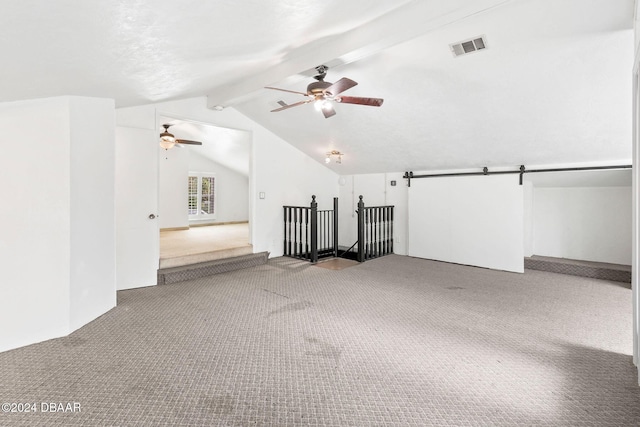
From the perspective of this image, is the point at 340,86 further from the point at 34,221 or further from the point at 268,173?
the point at 268,173

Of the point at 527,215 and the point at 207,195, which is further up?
the point at 207,195

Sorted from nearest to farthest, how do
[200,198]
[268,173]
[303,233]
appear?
Result: 1. [268,173]
2. [303,233]
3. [200,198]

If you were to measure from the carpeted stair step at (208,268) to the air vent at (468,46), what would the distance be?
4.47 metres

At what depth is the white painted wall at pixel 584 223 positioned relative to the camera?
494cm

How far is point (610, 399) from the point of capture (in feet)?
6.26

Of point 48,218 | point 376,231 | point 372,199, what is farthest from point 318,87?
point 372,199

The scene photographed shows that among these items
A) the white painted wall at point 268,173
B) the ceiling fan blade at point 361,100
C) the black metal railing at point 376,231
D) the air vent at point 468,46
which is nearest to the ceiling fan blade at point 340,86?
the ceiling fan blade at point 361,100

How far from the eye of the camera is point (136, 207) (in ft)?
14.0

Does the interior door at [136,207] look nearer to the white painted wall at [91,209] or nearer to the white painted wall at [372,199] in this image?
the white painted wall at [91,209]

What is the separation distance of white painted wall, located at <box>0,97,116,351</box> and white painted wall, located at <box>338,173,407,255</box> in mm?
5447

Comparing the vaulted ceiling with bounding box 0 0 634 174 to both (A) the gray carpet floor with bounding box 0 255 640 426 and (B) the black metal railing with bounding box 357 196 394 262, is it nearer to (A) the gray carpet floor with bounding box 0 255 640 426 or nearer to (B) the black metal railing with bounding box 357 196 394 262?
(B) the black metal railing with bounding box 357 196 394 262

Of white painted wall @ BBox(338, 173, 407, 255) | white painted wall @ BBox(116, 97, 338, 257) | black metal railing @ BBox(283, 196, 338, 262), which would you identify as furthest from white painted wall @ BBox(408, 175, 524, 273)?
white painted wall @ BBox(116, 97, 338, 257)

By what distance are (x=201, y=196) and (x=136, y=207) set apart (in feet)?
19.4

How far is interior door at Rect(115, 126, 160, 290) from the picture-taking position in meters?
4.13
